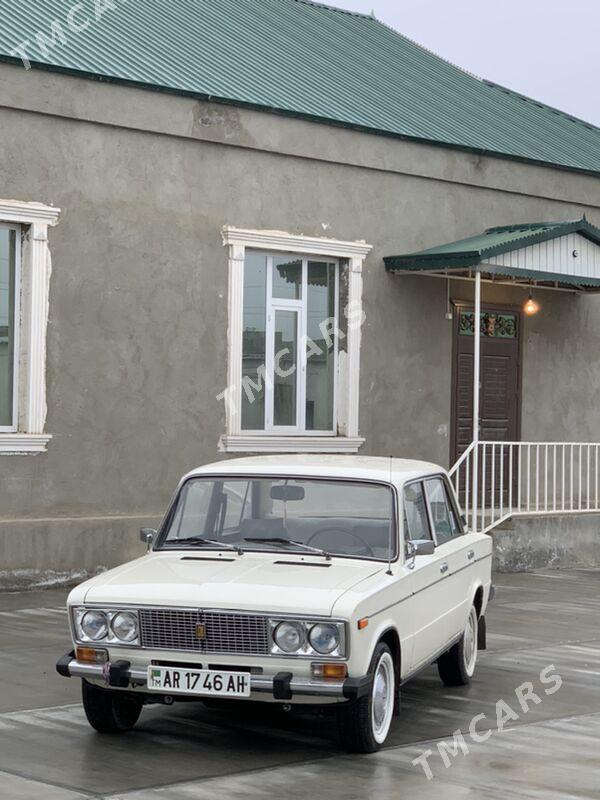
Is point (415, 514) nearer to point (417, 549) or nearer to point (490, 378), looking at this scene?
point (417, 549)

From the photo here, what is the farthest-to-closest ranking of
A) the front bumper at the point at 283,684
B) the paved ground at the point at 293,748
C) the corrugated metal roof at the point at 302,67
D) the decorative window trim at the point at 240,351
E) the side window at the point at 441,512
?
the decorative window trim at the point at 240,351 → the corrugated metal roof at the point at 302,67 → the side window at the point at 441,512 → the front bumper at the point at 283,684 → the paved ground at the point at 293,748

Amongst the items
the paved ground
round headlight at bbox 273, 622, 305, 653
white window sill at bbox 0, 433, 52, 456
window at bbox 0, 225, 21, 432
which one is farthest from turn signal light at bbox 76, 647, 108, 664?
window at bbox 0, 225, 21, 432

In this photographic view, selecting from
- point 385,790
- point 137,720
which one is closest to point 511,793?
point 385,790

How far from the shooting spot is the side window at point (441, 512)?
8.57 m

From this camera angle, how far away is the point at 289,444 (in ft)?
50.2

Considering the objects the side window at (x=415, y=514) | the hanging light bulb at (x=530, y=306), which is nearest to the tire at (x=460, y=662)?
the side window at (x=415, y=514)

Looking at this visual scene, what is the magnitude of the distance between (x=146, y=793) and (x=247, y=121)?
984 centimetres

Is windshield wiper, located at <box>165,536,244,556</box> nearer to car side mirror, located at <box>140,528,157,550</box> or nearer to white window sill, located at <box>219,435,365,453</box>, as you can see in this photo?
car side mirror, located at <box>140,528,157,550</box>

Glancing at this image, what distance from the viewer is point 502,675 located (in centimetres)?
945

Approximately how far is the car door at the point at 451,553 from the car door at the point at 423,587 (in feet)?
0.27

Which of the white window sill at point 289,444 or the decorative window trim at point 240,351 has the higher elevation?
the decorative window trim at point 240,351

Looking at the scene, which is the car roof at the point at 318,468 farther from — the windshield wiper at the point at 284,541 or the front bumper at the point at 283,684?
the front bumper at the point at 283,684

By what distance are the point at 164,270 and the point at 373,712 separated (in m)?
7.95

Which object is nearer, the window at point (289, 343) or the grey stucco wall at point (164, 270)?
the grey stucco wall at point (164, 270)
